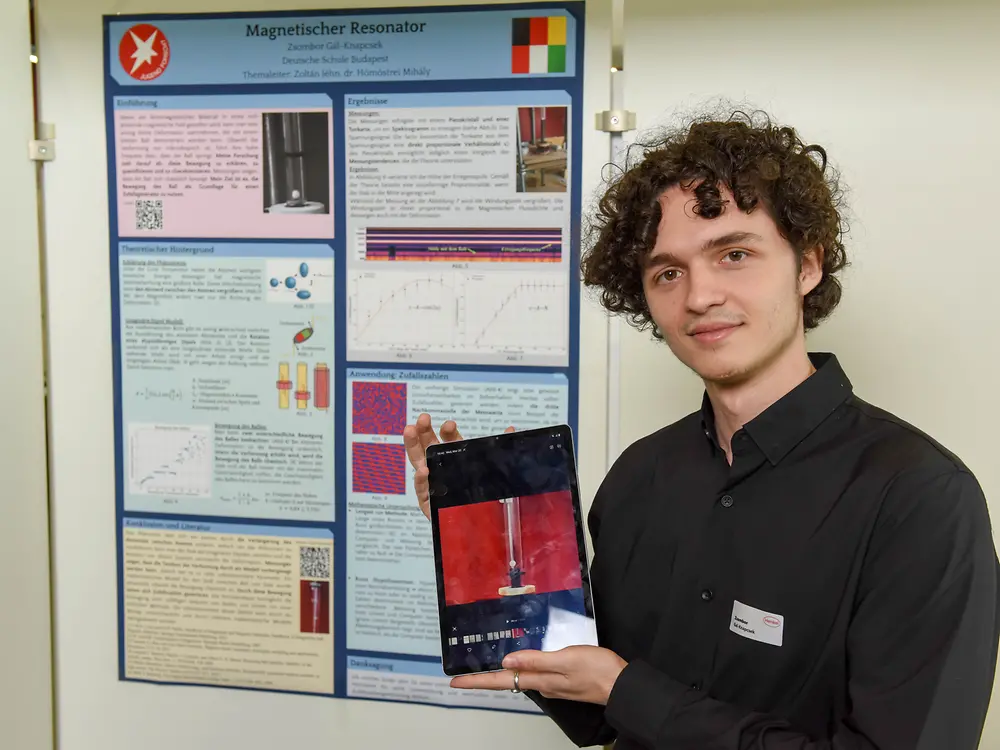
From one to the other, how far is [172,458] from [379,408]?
0.47 meters

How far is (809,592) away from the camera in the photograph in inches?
34.1

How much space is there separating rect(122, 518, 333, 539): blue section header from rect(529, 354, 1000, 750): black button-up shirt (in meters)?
0.65

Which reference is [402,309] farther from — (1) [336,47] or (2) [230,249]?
(1) [336,47]

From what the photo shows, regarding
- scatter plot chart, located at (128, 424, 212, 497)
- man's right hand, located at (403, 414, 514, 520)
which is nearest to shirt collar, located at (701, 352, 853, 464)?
man's right hand, located at (403, 414, 514, 520)

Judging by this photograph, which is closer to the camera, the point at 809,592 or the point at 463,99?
the point at 809,592

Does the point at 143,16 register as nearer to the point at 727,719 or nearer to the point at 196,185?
the point at 196,185

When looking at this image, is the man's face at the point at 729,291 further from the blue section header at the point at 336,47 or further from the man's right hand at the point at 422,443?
the blue section header at the point at 336,47

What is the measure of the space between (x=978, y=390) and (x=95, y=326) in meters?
1.73

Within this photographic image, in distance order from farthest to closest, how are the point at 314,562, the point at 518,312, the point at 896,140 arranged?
the point at 314,562
the point at 518,312
the point at 896,140

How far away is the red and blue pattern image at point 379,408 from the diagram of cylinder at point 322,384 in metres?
0.06

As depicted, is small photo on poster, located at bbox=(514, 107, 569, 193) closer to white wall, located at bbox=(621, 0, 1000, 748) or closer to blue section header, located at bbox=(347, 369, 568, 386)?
white wall, located at bbox=(621, 0, 1000, 748)

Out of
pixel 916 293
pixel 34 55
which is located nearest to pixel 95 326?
pixel 34 55

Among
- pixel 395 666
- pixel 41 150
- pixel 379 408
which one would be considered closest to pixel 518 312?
pixel 379 408

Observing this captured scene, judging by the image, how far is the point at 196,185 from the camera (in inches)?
59.4
